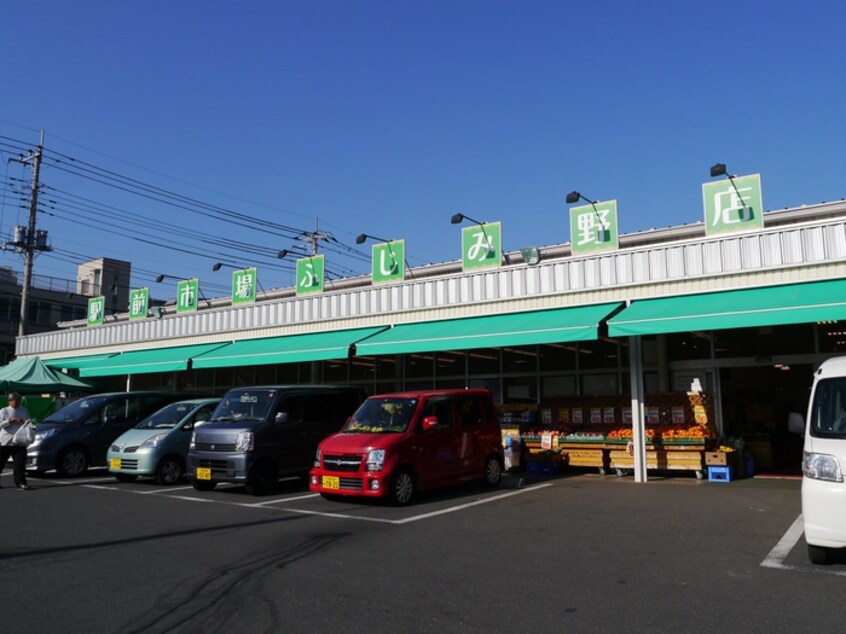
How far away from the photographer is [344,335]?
1722 centimetres

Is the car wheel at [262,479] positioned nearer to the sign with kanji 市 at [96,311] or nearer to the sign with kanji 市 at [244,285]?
the sign with kanji 市 at [244,285]

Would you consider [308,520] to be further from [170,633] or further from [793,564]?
[793,564]

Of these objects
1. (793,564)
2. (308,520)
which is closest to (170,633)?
(308,520)

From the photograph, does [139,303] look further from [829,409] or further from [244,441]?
[829,409]

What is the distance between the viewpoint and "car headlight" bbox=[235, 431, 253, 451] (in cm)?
1123

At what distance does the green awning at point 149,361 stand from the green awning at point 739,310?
12959 mm

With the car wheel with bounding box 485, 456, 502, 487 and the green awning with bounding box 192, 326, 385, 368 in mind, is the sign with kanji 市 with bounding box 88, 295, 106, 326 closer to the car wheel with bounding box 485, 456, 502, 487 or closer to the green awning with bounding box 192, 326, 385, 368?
the green awning with bounding box 192, 326, 385, 368

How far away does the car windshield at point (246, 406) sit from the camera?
11.9 meters

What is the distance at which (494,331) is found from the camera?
13.8 meters

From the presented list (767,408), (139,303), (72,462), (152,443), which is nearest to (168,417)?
(152,443)

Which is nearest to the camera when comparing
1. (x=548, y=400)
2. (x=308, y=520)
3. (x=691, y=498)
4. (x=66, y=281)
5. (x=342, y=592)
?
(x=342, y=592)

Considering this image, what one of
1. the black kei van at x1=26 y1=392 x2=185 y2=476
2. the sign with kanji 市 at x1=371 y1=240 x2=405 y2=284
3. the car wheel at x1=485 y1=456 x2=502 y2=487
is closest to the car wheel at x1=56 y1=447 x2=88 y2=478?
the black kei van at x1=26 y1=392 x2=185 y2=476

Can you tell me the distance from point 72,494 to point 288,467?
376cm

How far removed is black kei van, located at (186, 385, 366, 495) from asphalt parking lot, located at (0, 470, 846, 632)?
0.78 metres
